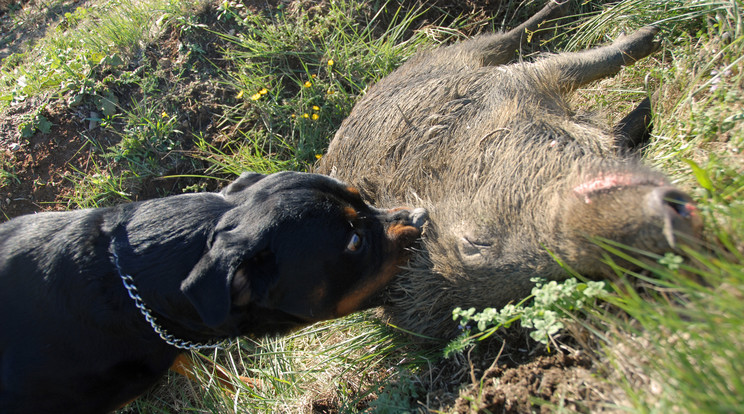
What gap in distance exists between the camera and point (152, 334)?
321 cm

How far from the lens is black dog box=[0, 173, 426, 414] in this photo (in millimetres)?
2994

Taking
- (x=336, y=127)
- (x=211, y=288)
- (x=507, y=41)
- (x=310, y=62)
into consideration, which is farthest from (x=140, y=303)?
(x=507, y=41)

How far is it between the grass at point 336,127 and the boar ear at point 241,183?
1.12m

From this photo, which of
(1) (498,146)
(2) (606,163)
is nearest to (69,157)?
(1) (498,146)

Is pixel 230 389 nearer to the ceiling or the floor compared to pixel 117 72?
nearer to the floor

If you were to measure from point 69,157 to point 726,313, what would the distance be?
18.7ft

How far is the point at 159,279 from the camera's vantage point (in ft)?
9.92

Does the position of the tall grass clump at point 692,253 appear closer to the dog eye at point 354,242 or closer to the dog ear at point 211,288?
the dog eye at point 354,242

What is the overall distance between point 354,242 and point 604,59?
2320mm

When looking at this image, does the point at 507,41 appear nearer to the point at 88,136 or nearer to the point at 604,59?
the point at 604,59

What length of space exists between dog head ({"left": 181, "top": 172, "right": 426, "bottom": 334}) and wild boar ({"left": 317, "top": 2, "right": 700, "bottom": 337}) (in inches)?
8.9

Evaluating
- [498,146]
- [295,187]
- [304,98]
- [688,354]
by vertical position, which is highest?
[304,98]

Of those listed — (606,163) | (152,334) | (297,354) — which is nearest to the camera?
(606,163)

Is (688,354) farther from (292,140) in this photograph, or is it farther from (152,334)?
(292,140)
